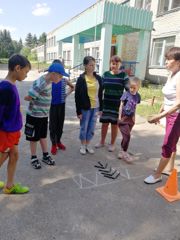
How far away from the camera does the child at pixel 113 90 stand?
13.8ft

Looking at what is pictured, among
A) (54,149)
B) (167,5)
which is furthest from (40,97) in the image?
(167,5)

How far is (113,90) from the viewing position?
14.1ft

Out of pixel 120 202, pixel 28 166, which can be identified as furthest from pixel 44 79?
pixel 120 202

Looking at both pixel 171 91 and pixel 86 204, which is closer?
pixel 86 204

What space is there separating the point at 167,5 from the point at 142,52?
348cm

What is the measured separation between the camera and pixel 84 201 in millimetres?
2932

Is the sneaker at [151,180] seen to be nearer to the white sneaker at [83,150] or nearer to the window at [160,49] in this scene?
the white sneaker at [83,150]

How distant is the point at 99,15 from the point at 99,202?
11.2m

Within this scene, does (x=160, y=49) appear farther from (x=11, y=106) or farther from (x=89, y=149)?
(x=11, y=106)

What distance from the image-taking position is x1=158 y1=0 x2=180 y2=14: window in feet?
44.7

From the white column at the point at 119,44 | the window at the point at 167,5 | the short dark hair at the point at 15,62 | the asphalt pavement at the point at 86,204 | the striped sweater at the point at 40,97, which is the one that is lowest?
the asphalt pavement at the point at 86,204

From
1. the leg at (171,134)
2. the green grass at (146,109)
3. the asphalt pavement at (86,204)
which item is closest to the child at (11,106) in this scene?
the asphalt pavement at (86,204)

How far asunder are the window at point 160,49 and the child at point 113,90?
1107cm

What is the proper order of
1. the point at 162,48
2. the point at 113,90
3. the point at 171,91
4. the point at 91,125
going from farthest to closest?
the point at 162,48, the point at 91,125, the point at 113,90, the point at 171,91
